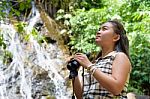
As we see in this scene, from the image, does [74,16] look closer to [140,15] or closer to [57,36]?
[57,36]

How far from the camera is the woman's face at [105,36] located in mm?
2129

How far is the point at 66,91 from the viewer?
6.96 metres

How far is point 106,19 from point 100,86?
6.47 meters

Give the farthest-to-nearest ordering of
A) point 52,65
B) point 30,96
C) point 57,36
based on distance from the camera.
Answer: point 57,36 < point 52,65 < point 30,96

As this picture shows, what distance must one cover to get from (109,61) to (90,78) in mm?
160

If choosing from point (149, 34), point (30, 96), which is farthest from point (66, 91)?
point (149, 34)

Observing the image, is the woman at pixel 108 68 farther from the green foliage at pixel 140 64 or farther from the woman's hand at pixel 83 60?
the green foliage at pixel 140 64

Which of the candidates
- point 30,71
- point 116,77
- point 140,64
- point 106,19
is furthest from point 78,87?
point 106,19

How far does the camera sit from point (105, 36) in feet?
7.04

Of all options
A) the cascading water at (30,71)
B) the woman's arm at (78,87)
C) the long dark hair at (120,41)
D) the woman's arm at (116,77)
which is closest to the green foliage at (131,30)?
the cascading water at (30,71)

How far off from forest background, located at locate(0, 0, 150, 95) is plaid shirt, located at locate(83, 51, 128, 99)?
16.0ft

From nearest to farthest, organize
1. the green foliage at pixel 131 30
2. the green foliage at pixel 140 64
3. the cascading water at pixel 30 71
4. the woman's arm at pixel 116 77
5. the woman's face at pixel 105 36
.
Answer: the woman's arm at pixel 116 77 < the woman's face at pixel 105 36 < the cascading water at pixel 30 71 < the green foliage at pixel 131 30 < the green foliage at pixel 140 64

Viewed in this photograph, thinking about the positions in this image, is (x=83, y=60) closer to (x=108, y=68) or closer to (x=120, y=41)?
(x=108, y=68)

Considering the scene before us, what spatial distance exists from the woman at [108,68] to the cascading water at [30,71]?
13.0 feet
